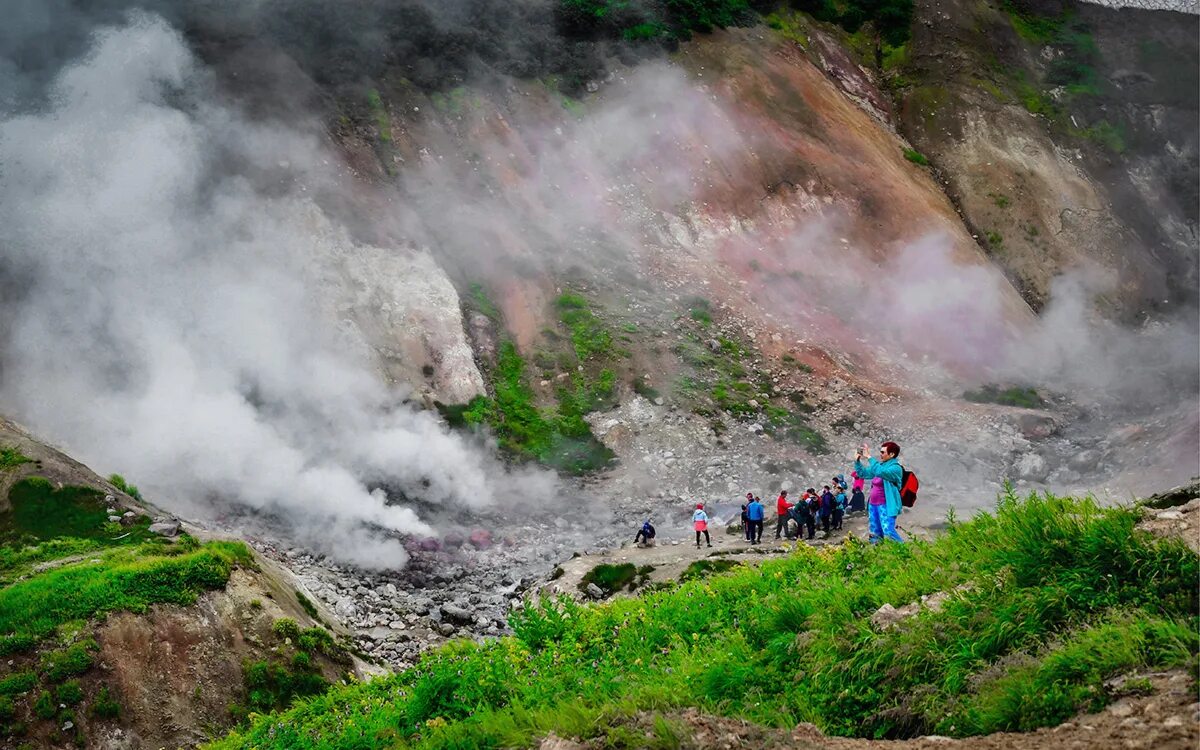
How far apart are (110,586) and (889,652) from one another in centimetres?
1352

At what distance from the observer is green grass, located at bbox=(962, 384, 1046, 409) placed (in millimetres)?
33000

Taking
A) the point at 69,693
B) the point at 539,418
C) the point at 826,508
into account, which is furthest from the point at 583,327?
the point at 69,693

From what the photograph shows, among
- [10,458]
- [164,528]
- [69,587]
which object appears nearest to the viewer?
[69,587]

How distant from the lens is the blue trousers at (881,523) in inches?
450

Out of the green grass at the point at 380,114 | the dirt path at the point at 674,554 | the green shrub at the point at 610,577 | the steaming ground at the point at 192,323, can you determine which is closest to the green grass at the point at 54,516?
the steaming ground at the point at 192,323

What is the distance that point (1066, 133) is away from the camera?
4447 centimetres

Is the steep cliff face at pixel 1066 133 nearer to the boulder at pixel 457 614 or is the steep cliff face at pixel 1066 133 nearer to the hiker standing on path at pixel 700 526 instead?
the hiker standing on path at pixel 700 526

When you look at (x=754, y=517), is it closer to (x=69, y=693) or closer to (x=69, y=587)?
(x=69, y=587)

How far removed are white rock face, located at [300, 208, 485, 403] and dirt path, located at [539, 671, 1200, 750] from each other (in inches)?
908

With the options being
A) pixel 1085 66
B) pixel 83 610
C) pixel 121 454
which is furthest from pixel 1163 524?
pixel 1085 66

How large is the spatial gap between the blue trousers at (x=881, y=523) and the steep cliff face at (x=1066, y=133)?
30933mm

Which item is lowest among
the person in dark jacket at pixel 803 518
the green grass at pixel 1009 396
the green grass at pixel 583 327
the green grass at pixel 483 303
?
the person in dark jacket at pixel 803 518

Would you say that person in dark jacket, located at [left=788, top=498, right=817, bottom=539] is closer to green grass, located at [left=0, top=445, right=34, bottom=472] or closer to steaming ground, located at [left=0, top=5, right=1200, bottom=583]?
steaming ground, located at [left=0, top=5, right=1200, bottom=583]

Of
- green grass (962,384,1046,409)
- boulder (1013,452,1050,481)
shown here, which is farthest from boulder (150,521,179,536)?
green grass (962,384,1046,409)
